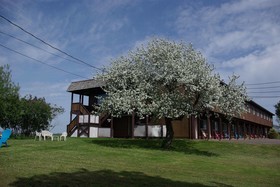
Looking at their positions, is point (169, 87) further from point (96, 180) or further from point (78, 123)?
point (78, 123)

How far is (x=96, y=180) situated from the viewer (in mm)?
9258

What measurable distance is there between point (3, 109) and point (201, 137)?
19.3 m

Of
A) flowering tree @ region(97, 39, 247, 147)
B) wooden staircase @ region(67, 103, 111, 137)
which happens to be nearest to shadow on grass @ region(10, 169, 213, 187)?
flowering tree @ region(97, 39, 247, 147)

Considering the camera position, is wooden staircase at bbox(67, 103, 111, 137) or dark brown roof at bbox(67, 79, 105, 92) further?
dark brown roof at bbox(67, 79, 105, 92)

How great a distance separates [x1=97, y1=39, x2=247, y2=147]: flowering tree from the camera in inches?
794

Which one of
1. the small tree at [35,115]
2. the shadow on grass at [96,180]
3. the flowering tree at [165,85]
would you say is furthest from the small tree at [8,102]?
the shadow on grass at [96,180]

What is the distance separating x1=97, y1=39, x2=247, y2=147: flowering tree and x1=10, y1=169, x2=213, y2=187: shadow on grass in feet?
31.9

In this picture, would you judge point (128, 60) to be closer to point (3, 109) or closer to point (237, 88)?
point (237, 88)

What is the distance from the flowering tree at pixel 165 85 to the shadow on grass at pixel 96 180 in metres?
9.74

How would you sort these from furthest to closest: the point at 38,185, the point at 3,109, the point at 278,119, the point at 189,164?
1. the point at 278,119
2. the point at 3,109
3. the point at 189,164
4. the point at 38,185

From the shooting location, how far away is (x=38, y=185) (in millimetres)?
8117

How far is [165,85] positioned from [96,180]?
1257cm

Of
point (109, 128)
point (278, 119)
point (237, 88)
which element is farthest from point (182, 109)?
point (278, 119)

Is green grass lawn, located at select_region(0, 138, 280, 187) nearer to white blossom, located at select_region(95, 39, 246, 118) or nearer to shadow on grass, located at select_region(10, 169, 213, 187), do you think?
shadow on grass, located at select_region(10, 169, 213, 187)
